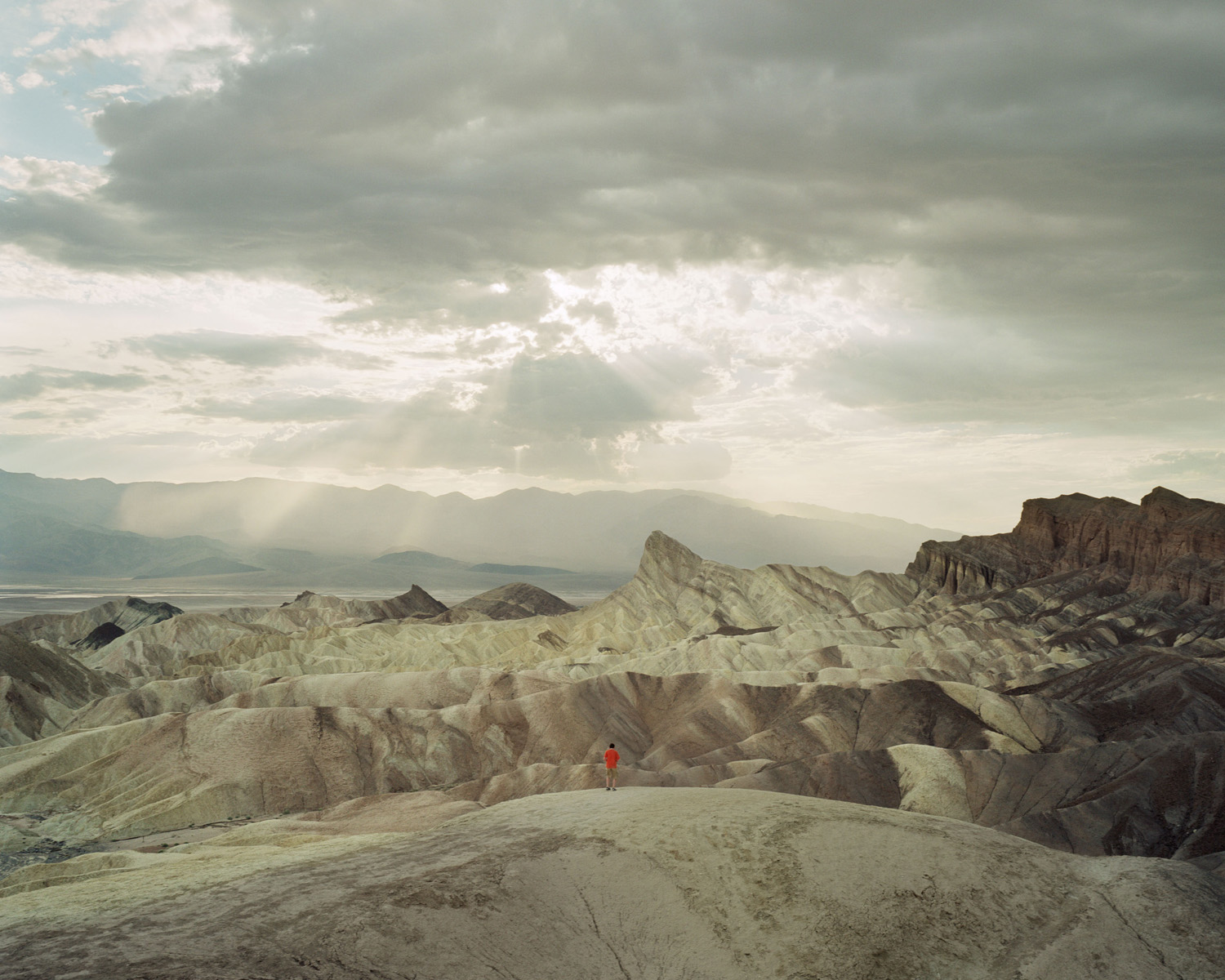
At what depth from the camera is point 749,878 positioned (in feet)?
77.8

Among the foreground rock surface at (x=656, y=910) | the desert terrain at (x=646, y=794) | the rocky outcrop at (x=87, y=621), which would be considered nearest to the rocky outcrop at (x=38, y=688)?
the desert terrain at (x=646, y=794)

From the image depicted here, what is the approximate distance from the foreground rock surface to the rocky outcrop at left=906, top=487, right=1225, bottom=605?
128856 mm

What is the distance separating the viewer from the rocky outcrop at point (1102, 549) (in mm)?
136150

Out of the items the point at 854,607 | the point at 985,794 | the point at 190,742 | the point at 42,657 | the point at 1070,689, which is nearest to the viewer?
the point at 985,794

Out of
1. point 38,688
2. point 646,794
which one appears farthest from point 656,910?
point 38,688

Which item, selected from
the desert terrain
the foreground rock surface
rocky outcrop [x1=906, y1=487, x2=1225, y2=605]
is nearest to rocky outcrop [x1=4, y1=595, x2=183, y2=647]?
the desert terrain

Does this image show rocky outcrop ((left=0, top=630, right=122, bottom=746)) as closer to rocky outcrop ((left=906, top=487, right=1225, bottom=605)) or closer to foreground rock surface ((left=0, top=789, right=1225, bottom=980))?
foreground rock surface ((left=0, top=789, right=1225, bottom=980))

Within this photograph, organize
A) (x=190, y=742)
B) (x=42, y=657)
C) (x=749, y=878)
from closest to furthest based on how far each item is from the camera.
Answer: (x=749, y=878), (x=190, y=742), (x=42, y=657)

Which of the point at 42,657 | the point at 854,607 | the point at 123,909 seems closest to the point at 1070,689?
the point at 854,607

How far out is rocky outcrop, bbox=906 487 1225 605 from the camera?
136 meters

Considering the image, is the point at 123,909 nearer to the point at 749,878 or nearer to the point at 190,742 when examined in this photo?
the point at 749,878

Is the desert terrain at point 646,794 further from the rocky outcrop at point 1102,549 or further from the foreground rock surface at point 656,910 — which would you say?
the rocky outcrop at point 1102,549

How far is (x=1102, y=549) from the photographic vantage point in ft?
534

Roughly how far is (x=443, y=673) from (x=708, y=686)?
27.2 metres
